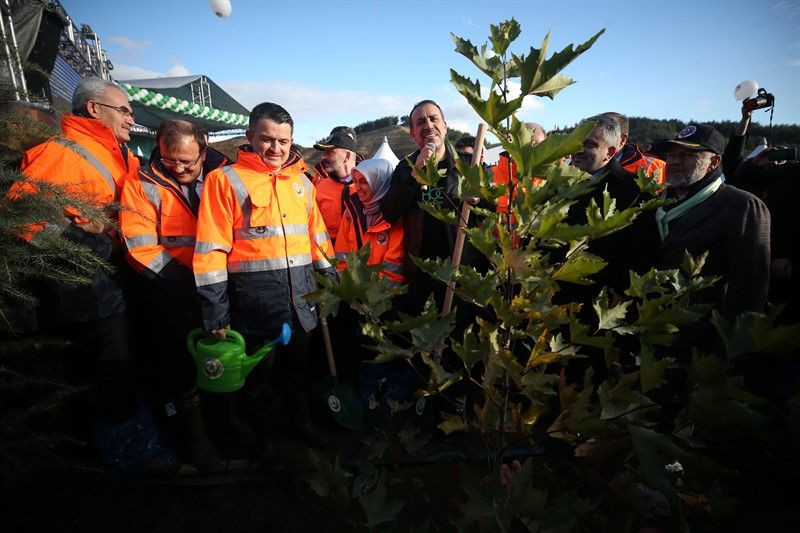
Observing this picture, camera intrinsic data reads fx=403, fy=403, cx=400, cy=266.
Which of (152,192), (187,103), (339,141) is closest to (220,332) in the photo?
(152,192)

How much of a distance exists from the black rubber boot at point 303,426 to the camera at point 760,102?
527 centimetres

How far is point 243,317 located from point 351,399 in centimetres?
107

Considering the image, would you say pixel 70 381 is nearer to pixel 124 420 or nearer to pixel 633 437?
pixel 124 420

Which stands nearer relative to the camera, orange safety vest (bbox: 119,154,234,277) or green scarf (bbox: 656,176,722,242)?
orange safety vest (bbox: 119,154,234,277)

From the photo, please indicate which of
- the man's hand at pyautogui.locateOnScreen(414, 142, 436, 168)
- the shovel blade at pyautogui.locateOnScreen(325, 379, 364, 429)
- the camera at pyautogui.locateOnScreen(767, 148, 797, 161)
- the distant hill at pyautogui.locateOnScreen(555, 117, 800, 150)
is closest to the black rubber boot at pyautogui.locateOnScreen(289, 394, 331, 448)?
the shovel blade at pyautogui.locateOnScreen(325, 379, 364, 429)

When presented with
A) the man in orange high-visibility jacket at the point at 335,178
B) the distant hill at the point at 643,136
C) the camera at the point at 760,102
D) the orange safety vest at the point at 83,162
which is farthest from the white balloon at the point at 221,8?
the camera at the point at 760,102

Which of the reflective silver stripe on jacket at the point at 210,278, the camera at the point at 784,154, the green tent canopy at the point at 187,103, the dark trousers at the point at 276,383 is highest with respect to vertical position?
the green tent canopy at the point at 187,103

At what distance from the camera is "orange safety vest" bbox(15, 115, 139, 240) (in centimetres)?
193

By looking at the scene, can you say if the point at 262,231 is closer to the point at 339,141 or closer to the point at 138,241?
the point at 138,241

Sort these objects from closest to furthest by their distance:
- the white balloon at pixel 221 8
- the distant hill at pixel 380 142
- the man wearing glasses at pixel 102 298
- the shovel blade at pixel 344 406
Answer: the man wearing glasses at pixel 102 298 < the shovel blade at pixel 344 406 < the white balloon at pixel 221 8 < the distant hill at pixel 380 142

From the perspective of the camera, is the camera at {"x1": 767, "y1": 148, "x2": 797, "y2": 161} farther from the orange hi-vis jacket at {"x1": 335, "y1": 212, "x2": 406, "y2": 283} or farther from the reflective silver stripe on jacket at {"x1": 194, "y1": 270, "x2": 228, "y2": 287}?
the reflective silver stripe on jacket at {"x1": 194, "y1": 270, "x2": 228, "y2": 287}

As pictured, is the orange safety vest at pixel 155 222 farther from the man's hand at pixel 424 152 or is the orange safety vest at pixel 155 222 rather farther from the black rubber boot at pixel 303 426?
the man's hand at pixel 424 152

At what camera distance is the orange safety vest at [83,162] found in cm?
193

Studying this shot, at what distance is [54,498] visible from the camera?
221 cm
